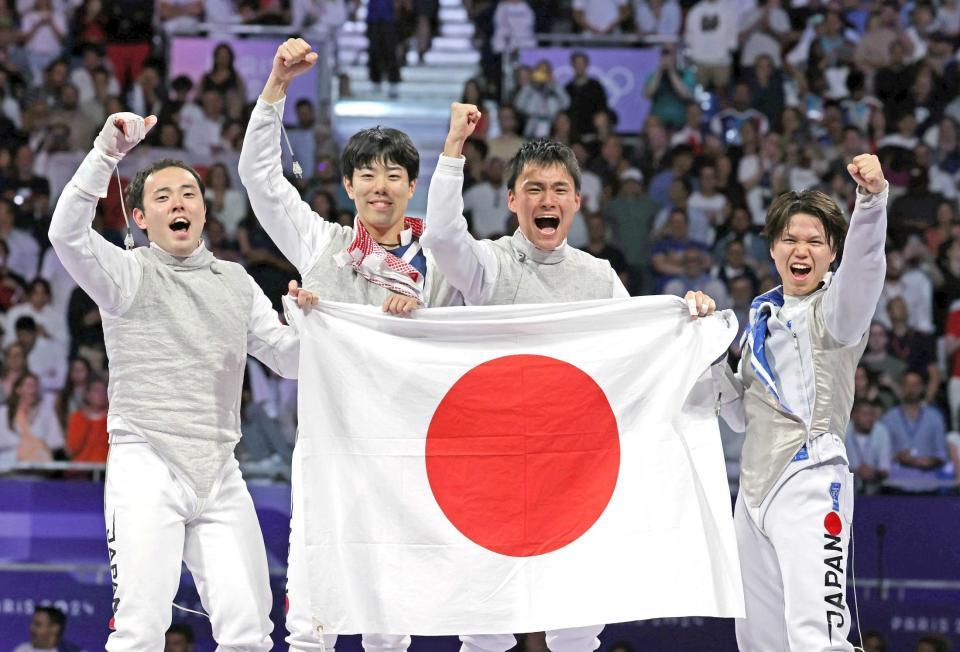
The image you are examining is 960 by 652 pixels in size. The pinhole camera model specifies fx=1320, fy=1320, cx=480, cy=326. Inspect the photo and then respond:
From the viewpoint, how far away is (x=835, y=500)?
4.18 meters

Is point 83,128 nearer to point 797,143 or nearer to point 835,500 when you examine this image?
point 797,143

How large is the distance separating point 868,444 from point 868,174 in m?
4.20

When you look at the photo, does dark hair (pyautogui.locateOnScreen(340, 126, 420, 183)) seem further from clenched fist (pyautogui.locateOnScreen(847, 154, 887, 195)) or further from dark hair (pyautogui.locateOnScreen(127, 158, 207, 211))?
clenched fist (pyautogui.locateOnScreen(847, 154, 887, 195))

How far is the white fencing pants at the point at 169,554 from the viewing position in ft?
13.5

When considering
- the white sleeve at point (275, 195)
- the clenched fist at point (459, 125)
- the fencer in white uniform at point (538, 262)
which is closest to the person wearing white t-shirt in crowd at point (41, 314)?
the white sleeve at point (275, 195)

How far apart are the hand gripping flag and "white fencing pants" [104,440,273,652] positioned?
0.66ft

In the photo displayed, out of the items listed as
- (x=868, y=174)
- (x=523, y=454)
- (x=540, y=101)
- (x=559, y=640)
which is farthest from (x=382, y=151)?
(x=540, y=101)

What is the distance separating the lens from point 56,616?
20.0 ft

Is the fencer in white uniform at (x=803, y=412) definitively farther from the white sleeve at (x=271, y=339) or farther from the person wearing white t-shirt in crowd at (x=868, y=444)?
the person wearing white t-shirt in crowd at (x=868, y=444)

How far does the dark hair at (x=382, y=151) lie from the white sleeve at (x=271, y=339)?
1.85ft

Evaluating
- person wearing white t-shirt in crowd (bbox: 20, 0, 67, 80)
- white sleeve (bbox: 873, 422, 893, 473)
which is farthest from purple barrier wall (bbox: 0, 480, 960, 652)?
person wearing white t-shirt in crowd (bbox: 20, 0, 67, 80)

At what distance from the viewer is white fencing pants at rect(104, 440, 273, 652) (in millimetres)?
4105

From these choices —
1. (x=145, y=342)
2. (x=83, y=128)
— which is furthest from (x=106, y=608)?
(x=83, y=128)

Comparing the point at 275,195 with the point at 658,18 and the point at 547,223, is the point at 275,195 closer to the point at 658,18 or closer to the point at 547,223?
the point at 547,223
